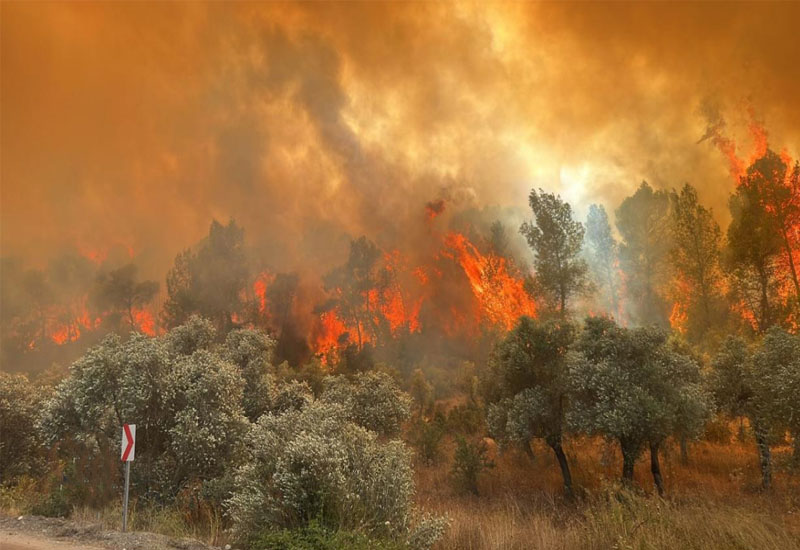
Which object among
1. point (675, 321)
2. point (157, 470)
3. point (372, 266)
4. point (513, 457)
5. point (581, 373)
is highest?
point (372, 266)

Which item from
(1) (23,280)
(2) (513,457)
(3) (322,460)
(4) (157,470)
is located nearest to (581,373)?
(2) (513,457)

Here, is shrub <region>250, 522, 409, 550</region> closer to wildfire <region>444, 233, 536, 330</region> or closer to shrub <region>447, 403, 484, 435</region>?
shrub <region>447, 403, 484, 435</region>

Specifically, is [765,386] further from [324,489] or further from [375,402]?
[375,402]

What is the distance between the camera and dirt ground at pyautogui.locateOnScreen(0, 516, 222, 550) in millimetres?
12062

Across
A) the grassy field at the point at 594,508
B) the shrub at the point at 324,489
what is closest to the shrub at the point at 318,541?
the shrub at the point at 324,489

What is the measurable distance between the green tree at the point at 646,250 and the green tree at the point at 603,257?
64.8 inches

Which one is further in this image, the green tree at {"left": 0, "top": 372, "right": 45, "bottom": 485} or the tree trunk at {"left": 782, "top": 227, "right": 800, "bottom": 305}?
the tree trunk at {"left": 782, "top": 227, "right": 800, "bottom": 305}

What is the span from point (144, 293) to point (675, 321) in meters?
99.2

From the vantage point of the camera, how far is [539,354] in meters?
27.6

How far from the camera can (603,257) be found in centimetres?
6731

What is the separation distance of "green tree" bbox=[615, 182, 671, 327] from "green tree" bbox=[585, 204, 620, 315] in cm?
165

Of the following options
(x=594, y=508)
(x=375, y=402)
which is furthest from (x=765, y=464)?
(x=375, y=402)

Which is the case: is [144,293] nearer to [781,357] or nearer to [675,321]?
[675,321]

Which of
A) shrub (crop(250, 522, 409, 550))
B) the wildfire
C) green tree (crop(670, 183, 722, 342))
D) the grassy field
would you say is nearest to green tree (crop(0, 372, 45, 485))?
the grassy field
